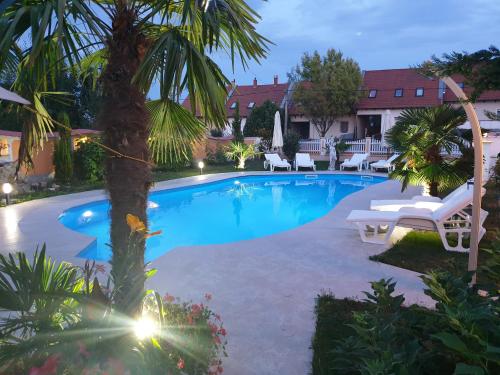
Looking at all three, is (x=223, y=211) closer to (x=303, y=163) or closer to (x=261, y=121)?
(x=303, y=163)

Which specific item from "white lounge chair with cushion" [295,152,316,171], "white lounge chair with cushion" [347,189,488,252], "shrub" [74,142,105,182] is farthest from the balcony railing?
"white lounge chair with cushion" [347,189,488,252]

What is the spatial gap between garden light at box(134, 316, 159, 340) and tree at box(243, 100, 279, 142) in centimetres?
2486

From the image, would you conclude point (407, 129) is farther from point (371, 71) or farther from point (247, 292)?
point (371, 71)

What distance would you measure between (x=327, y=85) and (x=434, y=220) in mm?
22331

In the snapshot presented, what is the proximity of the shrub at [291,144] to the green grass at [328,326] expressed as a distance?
66.1 ft

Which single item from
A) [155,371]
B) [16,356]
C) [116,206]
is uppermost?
[116,206]

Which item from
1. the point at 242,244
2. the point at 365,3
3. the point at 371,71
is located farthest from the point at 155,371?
the point at 365,3

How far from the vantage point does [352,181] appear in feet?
61.9

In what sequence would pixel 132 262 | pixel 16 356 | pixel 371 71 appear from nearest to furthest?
1. pixel 16 356
2. pixel 132 262
3. pixel 371 71

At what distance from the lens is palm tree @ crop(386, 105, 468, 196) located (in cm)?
764

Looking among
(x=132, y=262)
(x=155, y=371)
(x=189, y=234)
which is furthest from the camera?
(x=189, y=234)

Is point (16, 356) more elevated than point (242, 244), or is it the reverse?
point (16, 356)

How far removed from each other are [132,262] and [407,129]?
24.6ft

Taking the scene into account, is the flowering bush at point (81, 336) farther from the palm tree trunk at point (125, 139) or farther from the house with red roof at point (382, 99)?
the house with red roof at point (382, 99)
